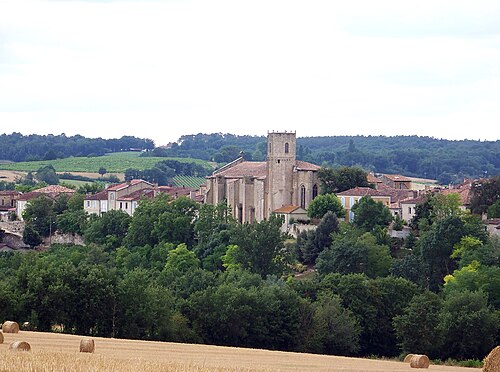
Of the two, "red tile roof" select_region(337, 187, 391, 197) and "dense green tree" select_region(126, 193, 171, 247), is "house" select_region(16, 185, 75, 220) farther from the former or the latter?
"red tile roof" select_region(337, 187, 391, 197)

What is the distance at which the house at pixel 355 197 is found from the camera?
8325 cm

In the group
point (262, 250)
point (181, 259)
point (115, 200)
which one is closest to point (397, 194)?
point (262, 250)

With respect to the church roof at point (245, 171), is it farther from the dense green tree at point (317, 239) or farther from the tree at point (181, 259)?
the tree at point (181, 259)

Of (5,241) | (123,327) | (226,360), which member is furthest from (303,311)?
(5,241)

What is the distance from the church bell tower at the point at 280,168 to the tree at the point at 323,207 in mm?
4011

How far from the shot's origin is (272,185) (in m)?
85.6

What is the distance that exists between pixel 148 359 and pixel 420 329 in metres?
27.1

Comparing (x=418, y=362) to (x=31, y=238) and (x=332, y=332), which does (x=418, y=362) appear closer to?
(x=332, y=332)

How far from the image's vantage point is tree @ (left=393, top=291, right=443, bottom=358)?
173 feet

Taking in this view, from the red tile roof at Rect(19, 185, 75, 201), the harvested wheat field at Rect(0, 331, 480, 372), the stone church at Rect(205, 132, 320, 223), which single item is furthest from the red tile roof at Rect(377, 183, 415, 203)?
the harvested wheat field at Rect(0, 331, 480, 372)

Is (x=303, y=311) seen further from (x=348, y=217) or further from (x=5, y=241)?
(x=5, y=241)

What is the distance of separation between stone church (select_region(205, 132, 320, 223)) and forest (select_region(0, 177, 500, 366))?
2693 millimetres

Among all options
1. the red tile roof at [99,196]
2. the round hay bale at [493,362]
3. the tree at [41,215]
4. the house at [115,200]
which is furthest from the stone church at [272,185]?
the round hay bale at [493,362]

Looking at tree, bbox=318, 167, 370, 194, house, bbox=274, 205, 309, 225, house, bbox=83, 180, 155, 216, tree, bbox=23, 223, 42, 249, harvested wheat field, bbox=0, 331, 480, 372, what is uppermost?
harvested wheat field, bbox=0, 331, 480, 372
